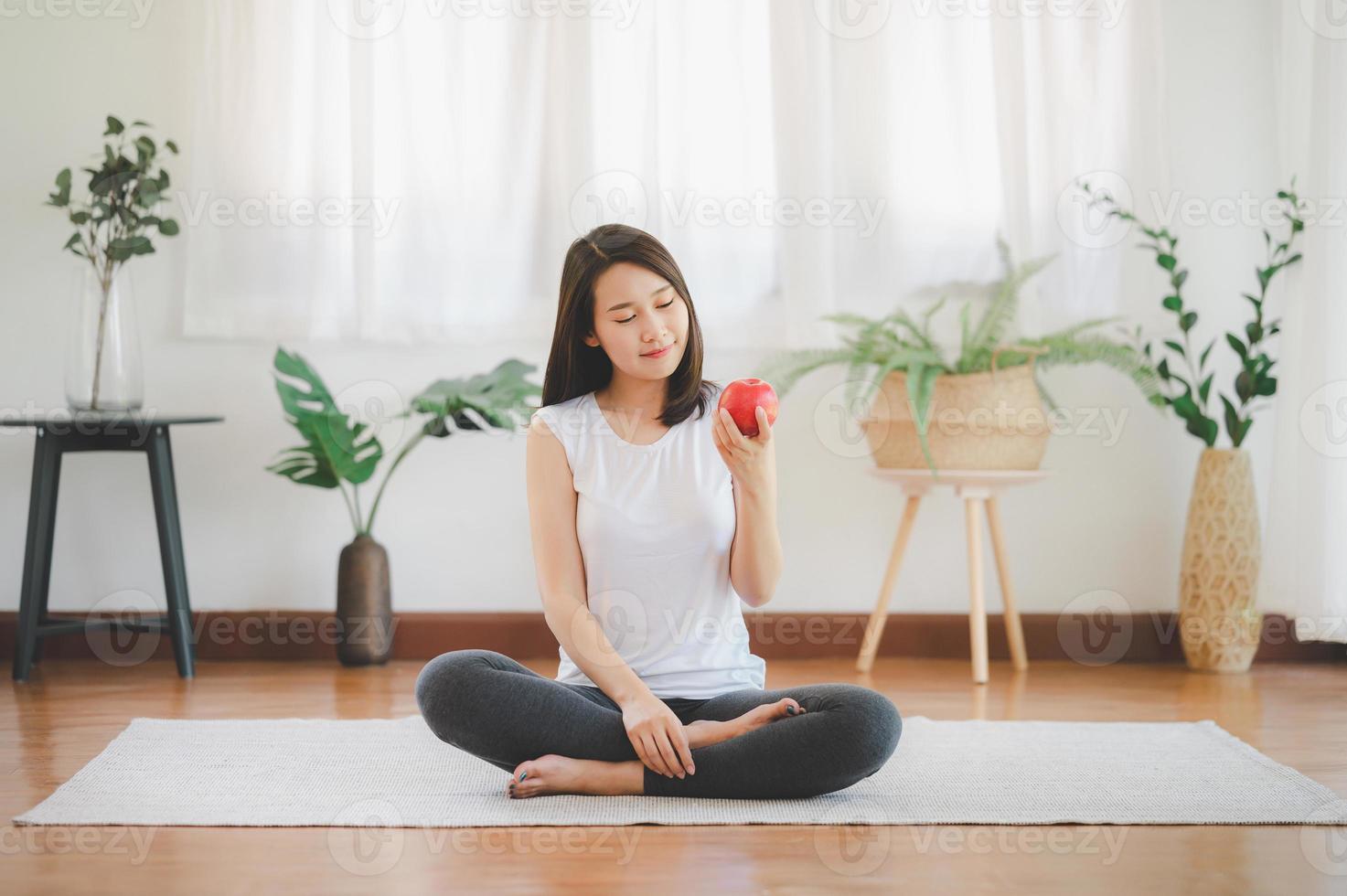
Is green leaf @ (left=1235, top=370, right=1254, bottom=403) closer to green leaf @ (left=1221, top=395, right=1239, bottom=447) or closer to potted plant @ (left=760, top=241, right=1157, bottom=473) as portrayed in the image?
green leaf @ (left=1221, top=395, right=1239, bottom=447)

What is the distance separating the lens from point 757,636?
2.92 metres

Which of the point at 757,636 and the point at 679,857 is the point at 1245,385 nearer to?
the point at 757,636

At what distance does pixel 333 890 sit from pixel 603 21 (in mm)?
2083

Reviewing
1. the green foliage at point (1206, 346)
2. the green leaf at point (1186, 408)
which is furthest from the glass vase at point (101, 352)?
the green leaf at point (1186, 408)

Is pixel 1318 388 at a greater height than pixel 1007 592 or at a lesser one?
greater

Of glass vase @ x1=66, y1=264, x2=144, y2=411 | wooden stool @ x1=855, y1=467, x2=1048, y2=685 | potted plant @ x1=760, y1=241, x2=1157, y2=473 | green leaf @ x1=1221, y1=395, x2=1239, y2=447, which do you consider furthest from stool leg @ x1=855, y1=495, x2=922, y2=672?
glass vase @ x1=66, y1=264, x2=144, y2=411

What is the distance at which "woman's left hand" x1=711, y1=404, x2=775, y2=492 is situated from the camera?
1.55 metres

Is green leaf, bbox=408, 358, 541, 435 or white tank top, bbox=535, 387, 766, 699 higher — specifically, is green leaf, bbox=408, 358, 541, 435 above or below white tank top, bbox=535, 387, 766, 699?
above

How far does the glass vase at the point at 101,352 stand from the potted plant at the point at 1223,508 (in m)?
2.08

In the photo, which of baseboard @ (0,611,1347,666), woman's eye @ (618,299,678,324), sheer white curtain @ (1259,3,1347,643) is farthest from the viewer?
baseboard @ (0,611,1347,666)

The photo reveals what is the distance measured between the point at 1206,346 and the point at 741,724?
1799mm

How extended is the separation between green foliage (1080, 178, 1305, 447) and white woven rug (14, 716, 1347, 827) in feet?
2.73

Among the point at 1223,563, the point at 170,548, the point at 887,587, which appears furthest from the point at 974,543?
the point at 170,548

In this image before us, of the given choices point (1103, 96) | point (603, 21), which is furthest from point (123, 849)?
point (1103, 96)
